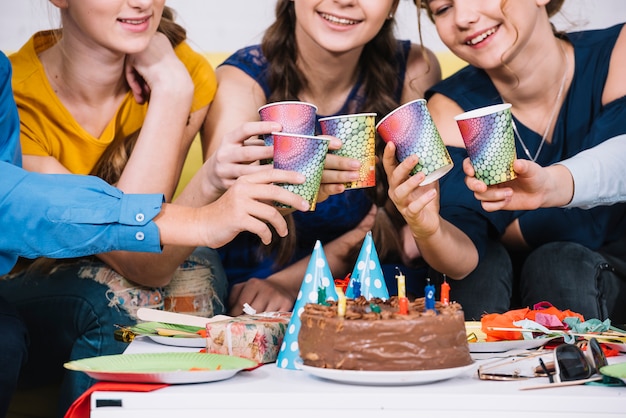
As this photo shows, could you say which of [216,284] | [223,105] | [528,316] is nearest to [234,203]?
[528,316]

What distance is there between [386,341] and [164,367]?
28cm

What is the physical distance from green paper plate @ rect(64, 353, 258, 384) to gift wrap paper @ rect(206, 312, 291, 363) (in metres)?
0.06

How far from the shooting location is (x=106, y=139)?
2016mm

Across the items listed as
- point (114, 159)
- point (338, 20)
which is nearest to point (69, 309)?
point (114, 159)

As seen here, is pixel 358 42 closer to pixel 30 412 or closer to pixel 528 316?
pixel 528 316

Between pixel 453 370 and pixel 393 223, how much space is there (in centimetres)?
121

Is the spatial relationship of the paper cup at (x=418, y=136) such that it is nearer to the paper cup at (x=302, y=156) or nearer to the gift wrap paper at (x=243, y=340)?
the paper cup at (x=302, y=156)

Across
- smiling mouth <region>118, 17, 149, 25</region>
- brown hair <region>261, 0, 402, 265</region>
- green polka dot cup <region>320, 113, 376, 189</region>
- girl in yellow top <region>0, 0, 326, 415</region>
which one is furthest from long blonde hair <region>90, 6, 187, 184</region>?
green polka dot cup <region>320, 113, 376, 189</region>

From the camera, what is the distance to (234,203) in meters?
1.37

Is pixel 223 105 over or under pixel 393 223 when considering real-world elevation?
over

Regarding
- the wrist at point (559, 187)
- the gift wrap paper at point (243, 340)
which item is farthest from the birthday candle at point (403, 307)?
the wrist at point (559, 187)

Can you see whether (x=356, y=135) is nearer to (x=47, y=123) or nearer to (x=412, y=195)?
(x=412, y=195)

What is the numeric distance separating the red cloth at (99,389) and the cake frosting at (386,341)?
20 centimetres

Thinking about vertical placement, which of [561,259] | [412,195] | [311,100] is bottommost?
[561,259]
